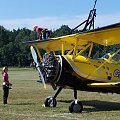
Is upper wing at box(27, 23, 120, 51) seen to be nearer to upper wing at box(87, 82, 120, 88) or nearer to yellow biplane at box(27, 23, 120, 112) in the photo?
yellow biplane at box(27, 23, 120, 112)

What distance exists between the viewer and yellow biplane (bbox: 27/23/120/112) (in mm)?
12953

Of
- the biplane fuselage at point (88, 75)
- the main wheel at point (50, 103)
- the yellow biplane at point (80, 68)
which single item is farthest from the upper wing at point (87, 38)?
the main wheel at point (50, 103)

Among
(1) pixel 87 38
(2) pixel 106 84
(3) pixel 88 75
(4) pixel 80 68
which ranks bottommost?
(2) pixel 106 84

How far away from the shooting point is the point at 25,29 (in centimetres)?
16975

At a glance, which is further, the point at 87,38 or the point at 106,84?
the point at 87,38

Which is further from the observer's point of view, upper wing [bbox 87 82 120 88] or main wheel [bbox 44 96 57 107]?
main wheel [bbox 44 96 57 107]

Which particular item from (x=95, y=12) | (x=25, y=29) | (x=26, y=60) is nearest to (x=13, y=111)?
(x=95, y=12)

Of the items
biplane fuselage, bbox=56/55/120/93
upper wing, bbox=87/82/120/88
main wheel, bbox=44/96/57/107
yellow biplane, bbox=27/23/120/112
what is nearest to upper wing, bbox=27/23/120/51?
yellow biplane, bbox=27/23/120/112

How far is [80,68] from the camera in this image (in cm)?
1359

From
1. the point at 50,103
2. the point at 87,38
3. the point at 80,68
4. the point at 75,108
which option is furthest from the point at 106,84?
the point at 50,103

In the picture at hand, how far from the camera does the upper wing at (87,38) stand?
40.4ft

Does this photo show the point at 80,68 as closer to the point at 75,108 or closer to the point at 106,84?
the point at 106,84

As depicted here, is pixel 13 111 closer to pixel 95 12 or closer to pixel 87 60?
pixel 87 60

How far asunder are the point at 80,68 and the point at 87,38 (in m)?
1.16
